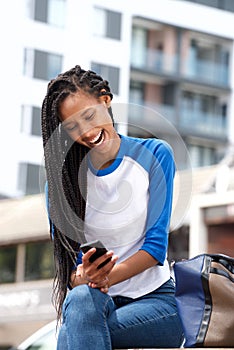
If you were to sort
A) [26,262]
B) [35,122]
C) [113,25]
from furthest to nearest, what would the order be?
[113,25] → [35,122] → [26,262]

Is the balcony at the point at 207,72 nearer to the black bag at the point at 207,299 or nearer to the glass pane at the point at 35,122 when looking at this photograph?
the glass pane at the point at 35,122

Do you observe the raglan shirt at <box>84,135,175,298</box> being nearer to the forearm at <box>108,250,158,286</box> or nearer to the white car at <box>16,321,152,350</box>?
the forearm at <box>108,250,158,286</box>

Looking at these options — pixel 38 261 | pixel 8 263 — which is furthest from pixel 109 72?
pixel 38 261

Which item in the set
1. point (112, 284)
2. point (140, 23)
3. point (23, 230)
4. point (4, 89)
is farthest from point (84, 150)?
point (140, 23)

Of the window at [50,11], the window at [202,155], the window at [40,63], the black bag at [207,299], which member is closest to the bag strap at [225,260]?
the black bag at [207,299]

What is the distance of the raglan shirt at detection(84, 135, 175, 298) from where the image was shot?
Answer: 3.12m

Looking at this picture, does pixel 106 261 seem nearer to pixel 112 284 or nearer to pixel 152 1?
pixel 112 284

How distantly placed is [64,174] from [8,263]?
26851 mm

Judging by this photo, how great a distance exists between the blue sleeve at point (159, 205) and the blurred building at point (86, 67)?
914 inches

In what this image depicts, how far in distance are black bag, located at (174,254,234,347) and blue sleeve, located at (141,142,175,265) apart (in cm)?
14

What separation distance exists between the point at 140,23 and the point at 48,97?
1919 inches

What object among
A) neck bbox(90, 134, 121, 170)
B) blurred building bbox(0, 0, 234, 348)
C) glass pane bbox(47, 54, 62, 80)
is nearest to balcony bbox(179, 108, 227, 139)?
blurred building bbox(0, 0, 234, 348)

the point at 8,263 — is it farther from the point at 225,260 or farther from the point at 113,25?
the point at 225,260

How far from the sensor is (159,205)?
10.2ft
